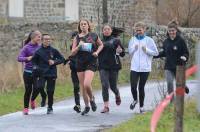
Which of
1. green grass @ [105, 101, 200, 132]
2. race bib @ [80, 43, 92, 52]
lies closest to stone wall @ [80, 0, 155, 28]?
race bib @ [80, 43, 92, 52]

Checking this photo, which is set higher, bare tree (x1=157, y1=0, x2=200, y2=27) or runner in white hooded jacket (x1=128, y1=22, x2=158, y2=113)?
bare tree (x1=157, y1=0, x2=200, y2=27)

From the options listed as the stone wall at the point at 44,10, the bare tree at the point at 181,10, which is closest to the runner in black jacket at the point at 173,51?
the stone wall at the point at 44,10

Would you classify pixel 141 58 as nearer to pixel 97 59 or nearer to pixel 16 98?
pixel 97 59

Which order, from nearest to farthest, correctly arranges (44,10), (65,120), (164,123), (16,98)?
(164,123) < (65,120) < (16,98) < (44,10)

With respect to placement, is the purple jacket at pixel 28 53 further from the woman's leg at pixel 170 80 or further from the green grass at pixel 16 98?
the woman's leg at pixel 170 80

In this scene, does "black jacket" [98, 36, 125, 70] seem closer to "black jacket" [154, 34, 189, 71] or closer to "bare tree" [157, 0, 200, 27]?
"black jacket" [154, 34, 189, 71]

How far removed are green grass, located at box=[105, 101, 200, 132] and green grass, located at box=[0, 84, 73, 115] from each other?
4354 millimetres

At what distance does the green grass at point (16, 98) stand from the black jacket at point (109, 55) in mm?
→ 2862

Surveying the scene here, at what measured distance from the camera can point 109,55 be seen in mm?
13391

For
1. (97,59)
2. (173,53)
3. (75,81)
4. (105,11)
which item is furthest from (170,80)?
(105,11)

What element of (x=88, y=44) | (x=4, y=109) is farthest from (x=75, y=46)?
(x=4, y=109)

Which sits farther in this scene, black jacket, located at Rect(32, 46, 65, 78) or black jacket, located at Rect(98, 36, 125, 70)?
Result: black jacket, located at Rect(32, 46, 65, 78)

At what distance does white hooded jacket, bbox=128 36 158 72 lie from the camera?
13.2 meters

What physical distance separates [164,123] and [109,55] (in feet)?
9.06
